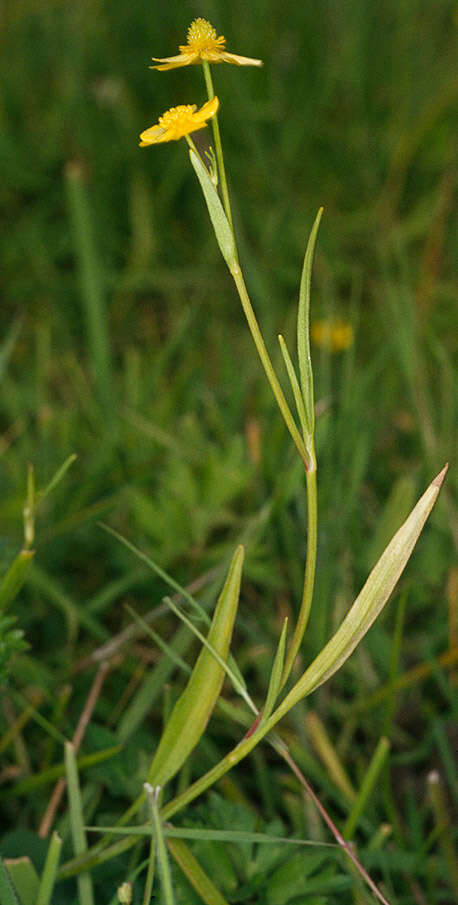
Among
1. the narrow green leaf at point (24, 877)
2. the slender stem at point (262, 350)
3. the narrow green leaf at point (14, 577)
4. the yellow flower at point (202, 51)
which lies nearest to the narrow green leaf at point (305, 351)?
→ the slender stem at point (262, 350)

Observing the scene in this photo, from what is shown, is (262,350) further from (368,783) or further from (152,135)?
(368,783)

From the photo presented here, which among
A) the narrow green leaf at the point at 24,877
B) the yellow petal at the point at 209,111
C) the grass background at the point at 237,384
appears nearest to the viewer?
the yellow petal at the point at 209,111

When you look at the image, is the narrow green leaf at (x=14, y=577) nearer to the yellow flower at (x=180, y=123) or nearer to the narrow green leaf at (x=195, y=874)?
the narrow green leaf at (x=195, y=874)

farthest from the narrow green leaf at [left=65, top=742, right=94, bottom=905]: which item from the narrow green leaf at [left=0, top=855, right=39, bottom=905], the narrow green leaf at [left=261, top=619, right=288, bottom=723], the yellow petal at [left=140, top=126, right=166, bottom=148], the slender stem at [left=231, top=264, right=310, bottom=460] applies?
the yellow petal at [left=140, top=126, right=166, bottom=148]

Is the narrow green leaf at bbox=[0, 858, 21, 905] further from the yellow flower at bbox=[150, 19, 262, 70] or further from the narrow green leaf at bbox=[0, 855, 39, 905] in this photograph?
the yellow flower at bbox=[150, 19, 262, 70]

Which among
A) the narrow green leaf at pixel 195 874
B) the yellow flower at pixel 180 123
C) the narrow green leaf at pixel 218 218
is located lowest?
the narrow green leaf at pixel 195 874
